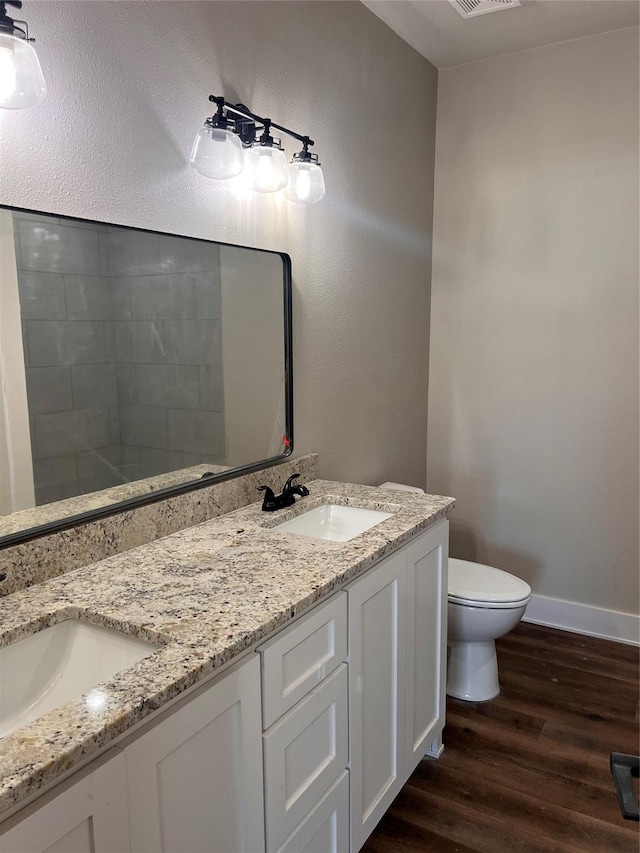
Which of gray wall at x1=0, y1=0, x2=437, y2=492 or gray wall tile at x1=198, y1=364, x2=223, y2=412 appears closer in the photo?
gray wall at x1=0, y1=0, x2=437, y2=492

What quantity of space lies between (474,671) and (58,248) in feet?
6.78

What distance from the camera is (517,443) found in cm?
310

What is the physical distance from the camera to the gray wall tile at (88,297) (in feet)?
4.78

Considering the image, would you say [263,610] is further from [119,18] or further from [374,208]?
[374,208]

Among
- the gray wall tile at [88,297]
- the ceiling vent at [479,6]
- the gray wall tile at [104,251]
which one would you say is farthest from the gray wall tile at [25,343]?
the ceiling vent at [479,6]

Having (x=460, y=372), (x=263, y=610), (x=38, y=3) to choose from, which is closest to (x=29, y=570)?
(x=263, y=610)

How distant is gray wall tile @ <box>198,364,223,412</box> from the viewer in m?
1.89

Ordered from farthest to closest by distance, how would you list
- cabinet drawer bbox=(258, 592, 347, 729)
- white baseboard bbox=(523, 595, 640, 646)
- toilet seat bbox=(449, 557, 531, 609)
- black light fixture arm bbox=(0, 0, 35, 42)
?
white baseboard bbox=(523, 595, 640, 646)
toilet seat bbox=(449, 557, 531, 609)
cabinet drawer bbox=(258, 592, 347, 729)
black light fixture arm bbox=(0, 0, 35, 42)

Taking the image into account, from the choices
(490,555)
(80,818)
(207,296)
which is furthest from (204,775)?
(490,555)

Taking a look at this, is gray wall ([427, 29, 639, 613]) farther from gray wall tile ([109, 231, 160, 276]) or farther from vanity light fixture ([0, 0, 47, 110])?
vanity light fixture ([0, 0, 47, 110])

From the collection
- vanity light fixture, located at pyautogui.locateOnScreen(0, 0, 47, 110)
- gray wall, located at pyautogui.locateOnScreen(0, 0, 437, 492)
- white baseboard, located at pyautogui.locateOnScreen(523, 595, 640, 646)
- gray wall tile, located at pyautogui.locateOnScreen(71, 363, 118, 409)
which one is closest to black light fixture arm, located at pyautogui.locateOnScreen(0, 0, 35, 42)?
vanity light fixture, located at pyautogui.locateOnScreen(0, 0, 47, 110)

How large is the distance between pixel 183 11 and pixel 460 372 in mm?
2018

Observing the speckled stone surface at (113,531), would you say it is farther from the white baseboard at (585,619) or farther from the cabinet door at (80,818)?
the white baseboard at (585,619)

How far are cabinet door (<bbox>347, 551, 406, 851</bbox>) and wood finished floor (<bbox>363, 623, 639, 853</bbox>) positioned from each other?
7.2 inches
